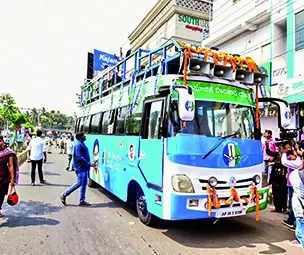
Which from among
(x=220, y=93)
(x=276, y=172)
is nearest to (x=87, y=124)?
(x=276, y=172)

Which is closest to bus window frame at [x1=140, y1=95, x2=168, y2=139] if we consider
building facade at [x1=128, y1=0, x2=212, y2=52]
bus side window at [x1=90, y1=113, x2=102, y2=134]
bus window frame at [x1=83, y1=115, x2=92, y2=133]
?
bus side window at [x1=90, y1=113, x2=102, y2=134]

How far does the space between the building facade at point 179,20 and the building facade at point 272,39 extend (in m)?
7.55

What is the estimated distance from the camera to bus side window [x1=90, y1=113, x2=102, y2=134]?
9.29 metres

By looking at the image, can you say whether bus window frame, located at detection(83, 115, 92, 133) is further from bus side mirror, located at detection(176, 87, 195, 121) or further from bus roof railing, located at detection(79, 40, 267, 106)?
bus side mirror, located at detection(176, 87, 195, 121)

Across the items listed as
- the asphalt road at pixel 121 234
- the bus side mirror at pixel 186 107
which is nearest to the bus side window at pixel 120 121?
the asphalt road at pixel 121 234

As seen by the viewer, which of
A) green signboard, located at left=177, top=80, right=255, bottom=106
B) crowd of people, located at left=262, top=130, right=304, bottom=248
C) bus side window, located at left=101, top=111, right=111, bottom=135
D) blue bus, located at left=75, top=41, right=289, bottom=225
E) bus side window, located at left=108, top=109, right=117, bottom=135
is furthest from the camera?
bus side window, located at left=101, top=111, right=111, bottom=135

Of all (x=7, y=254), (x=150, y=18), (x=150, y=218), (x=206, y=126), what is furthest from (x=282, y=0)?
(x=150, y=18)

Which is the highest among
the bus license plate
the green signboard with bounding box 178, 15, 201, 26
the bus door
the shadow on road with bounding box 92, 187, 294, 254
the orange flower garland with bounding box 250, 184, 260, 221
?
the green signboard with bounding box 178, 15, 201, 26

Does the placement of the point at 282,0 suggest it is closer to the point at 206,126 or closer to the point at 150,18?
the point at 206,126

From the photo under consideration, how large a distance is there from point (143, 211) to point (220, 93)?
101 inches

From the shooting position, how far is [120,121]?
7223 millimetres

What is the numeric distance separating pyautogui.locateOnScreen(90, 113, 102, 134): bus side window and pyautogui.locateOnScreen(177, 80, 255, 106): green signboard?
4719 millimetres

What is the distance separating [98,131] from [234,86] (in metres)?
4.82

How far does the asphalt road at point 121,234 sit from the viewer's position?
15.2ft
